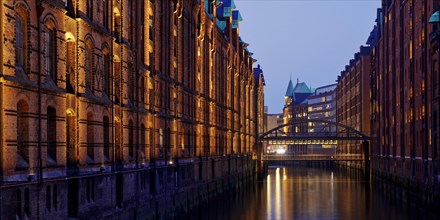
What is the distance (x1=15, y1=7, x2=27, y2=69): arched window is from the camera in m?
19.4

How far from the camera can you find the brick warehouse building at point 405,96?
56.0 meters

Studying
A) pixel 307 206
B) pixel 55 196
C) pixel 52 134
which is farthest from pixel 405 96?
pixel 55 196

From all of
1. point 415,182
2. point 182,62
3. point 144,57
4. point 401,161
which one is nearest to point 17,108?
point 144,57

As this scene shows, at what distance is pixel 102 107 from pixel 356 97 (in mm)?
100145

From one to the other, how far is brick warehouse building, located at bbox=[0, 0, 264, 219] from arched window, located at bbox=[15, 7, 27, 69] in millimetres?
31

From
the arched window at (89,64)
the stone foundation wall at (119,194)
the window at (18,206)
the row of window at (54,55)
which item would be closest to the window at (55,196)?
the stone foundation wall at (119,194)

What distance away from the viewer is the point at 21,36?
778 inches

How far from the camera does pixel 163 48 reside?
132ft

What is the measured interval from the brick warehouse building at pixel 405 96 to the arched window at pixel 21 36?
3894cm

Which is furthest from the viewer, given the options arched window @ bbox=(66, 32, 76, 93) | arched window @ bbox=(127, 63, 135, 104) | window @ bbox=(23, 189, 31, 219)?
arched window @ bbox=(127, 63, 135, 104)

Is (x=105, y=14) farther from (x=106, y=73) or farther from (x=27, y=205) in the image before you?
(x=27, y=205)

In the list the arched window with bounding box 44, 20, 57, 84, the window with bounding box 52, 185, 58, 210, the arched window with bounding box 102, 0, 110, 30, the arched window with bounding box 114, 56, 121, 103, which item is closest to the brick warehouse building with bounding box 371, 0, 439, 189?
the arched window with bounding box 114, 56, 121, 103

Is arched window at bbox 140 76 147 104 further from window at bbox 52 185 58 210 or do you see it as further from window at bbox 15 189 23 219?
window at bbox 15 189 23 219

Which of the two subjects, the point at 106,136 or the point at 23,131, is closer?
the point at 23,131
